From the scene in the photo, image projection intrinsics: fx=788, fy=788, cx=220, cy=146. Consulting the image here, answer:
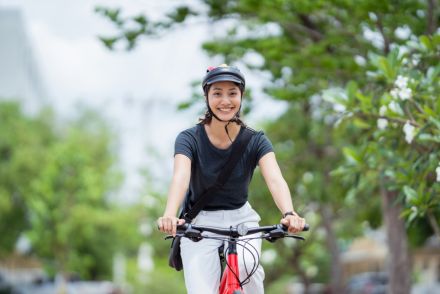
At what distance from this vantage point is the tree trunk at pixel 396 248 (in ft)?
35.9

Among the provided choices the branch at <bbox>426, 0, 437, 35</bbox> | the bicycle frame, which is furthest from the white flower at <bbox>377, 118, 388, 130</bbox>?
the bicycle frame

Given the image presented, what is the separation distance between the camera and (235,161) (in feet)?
14.3

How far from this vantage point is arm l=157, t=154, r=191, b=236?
3.93m

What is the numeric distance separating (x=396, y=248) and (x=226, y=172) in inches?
284

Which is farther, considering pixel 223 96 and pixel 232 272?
pixel 223 96

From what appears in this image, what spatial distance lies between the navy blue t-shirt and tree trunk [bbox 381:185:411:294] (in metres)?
6.82

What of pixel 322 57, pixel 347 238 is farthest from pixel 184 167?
pixel 347 238

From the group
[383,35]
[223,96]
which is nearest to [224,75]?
[223,96]

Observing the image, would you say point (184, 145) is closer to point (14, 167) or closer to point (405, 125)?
point (405, 125)

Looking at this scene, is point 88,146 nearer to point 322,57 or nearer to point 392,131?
point 322,57

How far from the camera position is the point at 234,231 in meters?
4.07

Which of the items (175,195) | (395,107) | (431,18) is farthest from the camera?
(431,18)

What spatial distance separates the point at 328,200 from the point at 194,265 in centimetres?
1131

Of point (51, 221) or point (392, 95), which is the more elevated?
point (51, 221)
